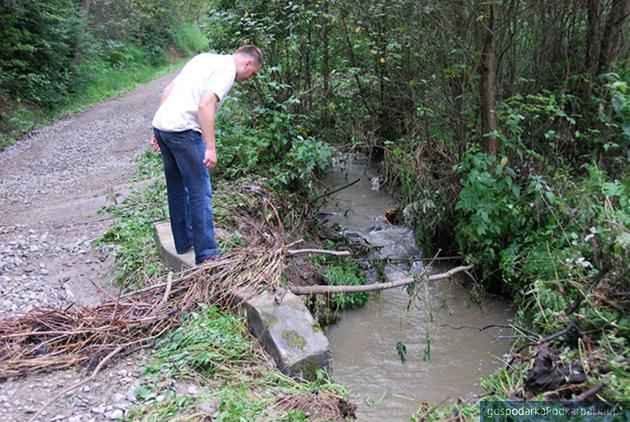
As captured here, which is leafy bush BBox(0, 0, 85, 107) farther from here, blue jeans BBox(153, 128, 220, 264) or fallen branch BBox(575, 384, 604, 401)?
fallen branch BBox(575, 384, 604, 401)

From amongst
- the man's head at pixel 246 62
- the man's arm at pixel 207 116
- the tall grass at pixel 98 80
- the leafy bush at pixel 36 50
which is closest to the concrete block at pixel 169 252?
the man's arm at pixel 207 116

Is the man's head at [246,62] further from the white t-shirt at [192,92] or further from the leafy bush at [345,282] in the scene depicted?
the leafy bush at [345,282]

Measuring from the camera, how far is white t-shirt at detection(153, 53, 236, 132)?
4.12 m

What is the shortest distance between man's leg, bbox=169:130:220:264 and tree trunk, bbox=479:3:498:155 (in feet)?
10.2

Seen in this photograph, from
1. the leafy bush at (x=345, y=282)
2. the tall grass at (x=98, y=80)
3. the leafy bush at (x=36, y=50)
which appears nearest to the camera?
the leafy bush at (x=345, y=282)

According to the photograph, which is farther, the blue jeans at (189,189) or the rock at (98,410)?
the blue jeans at (189,189)

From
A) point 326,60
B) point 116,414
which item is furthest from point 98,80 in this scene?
point 116,414

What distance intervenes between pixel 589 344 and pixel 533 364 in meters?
0.34

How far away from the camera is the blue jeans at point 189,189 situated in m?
4.20

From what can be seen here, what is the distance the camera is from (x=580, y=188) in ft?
17.1

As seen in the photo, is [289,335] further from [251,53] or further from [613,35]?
[613,35]

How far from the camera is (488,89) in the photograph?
19.1ft

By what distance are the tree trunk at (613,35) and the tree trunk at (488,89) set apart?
168cm

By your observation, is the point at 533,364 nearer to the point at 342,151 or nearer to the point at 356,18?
the point at 342,151
